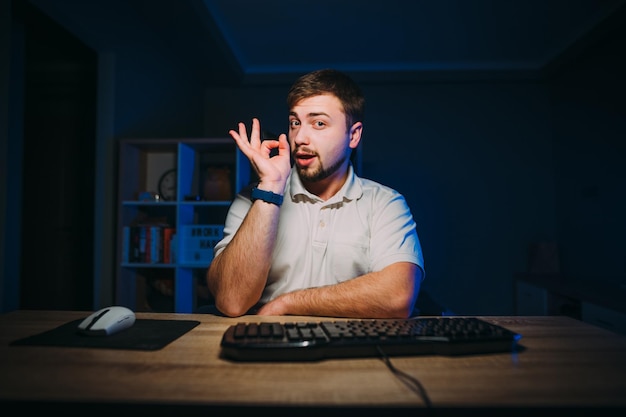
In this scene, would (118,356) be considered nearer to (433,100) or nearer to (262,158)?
(262,158)

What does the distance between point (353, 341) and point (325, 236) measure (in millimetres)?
897

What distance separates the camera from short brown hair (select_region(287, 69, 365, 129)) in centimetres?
161

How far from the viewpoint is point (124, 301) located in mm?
2832

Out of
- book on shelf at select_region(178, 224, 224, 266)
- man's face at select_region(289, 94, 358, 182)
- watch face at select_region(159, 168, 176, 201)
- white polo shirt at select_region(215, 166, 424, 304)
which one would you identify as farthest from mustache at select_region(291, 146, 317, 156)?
watch face at select_region(159, 168, 176, 201)

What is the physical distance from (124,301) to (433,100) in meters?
3.69

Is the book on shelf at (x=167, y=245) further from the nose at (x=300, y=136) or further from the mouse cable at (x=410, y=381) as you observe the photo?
the mouse cable at (x=410, y=381)

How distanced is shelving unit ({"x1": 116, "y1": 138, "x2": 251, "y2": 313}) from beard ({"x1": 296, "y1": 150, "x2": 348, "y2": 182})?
1.44 m

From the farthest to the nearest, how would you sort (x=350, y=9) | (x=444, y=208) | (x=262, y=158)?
(x=444, y=208), (x=350, y=9), (x=262, y=158)

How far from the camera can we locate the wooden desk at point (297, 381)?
0.51 metres

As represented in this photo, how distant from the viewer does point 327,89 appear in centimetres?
162

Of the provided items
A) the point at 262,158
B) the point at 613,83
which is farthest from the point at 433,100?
the point at 262,158

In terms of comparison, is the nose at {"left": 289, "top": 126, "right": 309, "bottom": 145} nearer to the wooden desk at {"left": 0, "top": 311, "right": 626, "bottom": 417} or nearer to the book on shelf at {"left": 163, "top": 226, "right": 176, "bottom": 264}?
the wooden desk at {"left": 0, "top": 311, "right": 626, "bottom": 417}

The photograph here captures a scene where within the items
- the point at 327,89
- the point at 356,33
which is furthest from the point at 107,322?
the point at 356,33

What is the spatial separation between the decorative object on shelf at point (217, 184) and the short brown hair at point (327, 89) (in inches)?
69.3
